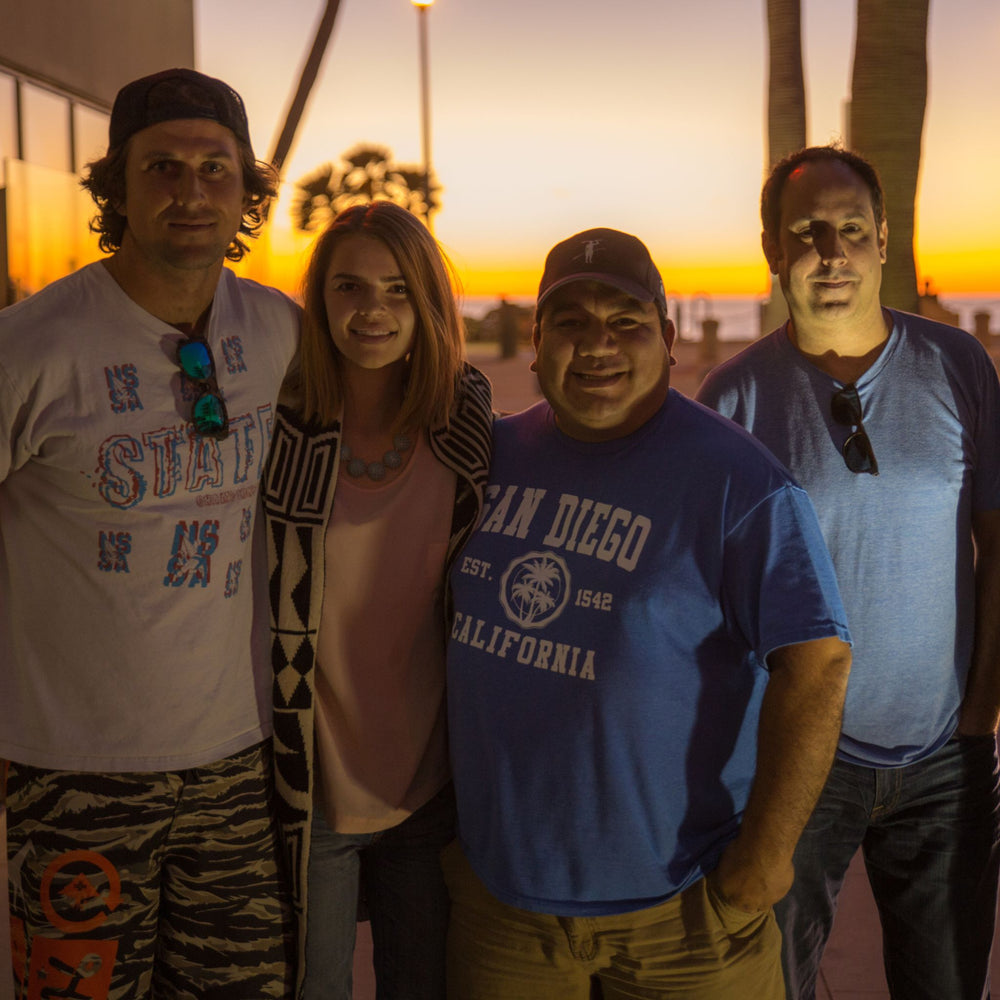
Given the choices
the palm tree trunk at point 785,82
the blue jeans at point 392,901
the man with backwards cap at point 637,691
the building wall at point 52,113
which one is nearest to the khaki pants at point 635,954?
the man with backwards cap at point 637,691

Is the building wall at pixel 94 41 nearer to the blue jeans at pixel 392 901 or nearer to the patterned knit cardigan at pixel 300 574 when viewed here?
the patterned knit cardigan at pixel 300 574

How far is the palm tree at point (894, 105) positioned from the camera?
5.71 m

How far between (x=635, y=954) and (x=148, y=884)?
45.1 inches

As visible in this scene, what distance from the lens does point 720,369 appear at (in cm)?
279

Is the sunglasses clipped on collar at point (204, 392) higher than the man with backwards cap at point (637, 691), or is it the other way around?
the sunglasses clipped on collar at point (204, 392)

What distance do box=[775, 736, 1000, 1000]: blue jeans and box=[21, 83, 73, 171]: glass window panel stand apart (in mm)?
10307

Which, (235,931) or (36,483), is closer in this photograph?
(36,483)

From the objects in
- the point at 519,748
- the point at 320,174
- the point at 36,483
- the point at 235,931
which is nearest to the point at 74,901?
the point at 235,931

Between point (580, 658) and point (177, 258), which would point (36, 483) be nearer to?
point (177, 258)

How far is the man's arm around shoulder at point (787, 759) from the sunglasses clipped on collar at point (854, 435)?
1.88ft

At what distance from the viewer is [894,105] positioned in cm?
570

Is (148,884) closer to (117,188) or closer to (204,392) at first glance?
(204,392)

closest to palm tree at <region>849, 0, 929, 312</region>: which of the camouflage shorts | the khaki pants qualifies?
the khaki pants

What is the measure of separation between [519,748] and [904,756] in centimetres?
97
